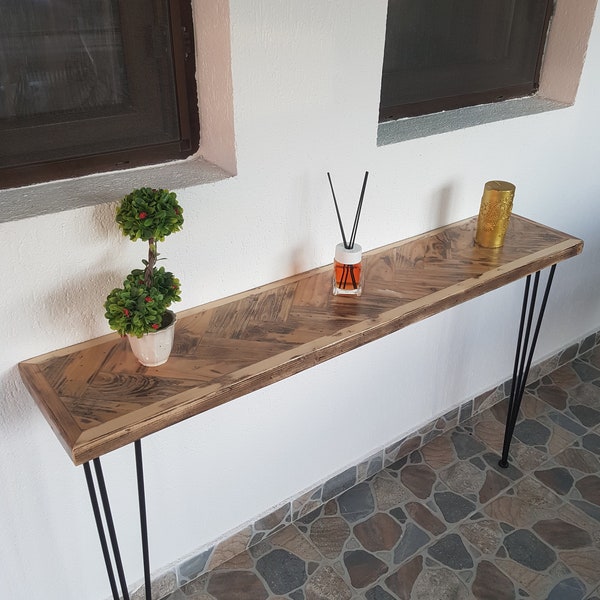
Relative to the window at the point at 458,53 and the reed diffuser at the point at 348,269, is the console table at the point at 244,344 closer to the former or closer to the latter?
the reed diffuser at the point at 348,269

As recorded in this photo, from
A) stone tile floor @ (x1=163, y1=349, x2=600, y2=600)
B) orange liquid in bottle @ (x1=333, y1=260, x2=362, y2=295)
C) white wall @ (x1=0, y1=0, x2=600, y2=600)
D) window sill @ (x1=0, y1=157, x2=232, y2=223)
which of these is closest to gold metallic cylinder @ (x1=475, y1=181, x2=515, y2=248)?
white wall @ (x1=0, y1=0, x2=600, y2=600)

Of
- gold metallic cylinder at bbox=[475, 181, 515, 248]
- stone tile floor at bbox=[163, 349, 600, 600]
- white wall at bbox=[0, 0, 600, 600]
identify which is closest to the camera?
white wall at bbox=[0, 0, 600, 600]

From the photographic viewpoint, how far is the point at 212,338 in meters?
1.21

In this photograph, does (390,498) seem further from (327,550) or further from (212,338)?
(212,338)

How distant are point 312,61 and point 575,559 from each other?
1467mm

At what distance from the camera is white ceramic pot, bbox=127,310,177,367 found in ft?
3.54

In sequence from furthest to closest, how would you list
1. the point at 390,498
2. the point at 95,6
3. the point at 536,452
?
the point at 536,452 → the point at 390,498 → the point at 95,6

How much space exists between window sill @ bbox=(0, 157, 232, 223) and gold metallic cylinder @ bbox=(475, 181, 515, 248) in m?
0.67

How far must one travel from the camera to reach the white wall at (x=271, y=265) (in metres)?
1.17

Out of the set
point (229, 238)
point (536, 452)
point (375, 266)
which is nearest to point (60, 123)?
point (229, 238)

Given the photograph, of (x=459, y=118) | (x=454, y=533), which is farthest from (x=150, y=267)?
(x=454, y=533)

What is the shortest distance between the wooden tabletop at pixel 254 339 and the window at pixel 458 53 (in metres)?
0.40

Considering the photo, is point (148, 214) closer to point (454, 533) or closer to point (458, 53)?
point (458, 53)

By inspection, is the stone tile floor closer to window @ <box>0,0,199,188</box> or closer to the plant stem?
the plant stem
